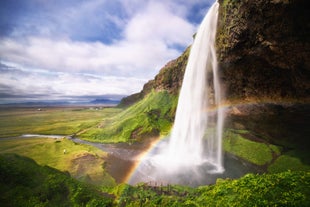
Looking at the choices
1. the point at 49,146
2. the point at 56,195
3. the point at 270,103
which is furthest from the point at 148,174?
the point at 49,146

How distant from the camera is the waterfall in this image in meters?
28.3

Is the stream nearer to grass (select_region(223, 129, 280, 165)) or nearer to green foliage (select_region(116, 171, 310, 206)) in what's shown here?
grass (select_region(223, 129, 280, 165))

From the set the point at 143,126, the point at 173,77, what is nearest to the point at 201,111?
the point at 143,126

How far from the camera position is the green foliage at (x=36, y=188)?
9539 mm

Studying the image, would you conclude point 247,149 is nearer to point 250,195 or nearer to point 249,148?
point 249,148

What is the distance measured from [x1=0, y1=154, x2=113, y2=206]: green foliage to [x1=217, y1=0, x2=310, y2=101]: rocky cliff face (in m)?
21.3

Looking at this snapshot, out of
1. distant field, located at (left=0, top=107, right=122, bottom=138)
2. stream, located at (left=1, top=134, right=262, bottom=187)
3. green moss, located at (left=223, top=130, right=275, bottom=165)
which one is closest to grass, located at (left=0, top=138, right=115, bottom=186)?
stream, located at (left=1, top=134, right=262, bottom=187)

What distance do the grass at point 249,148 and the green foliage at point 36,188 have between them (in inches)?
897

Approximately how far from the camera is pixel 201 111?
34.5 m

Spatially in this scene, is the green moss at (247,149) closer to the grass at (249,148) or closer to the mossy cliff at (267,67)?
the grass at (249,148)

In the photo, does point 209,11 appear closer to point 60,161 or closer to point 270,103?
point 270,103

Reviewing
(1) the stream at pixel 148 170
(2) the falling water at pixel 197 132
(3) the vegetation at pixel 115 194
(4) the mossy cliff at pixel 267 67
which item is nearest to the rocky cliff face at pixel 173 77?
(2) the falling water at pixel 197 132

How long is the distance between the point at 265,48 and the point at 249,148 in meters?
15.9

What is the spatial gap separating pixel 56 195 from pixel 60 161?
2072cm
